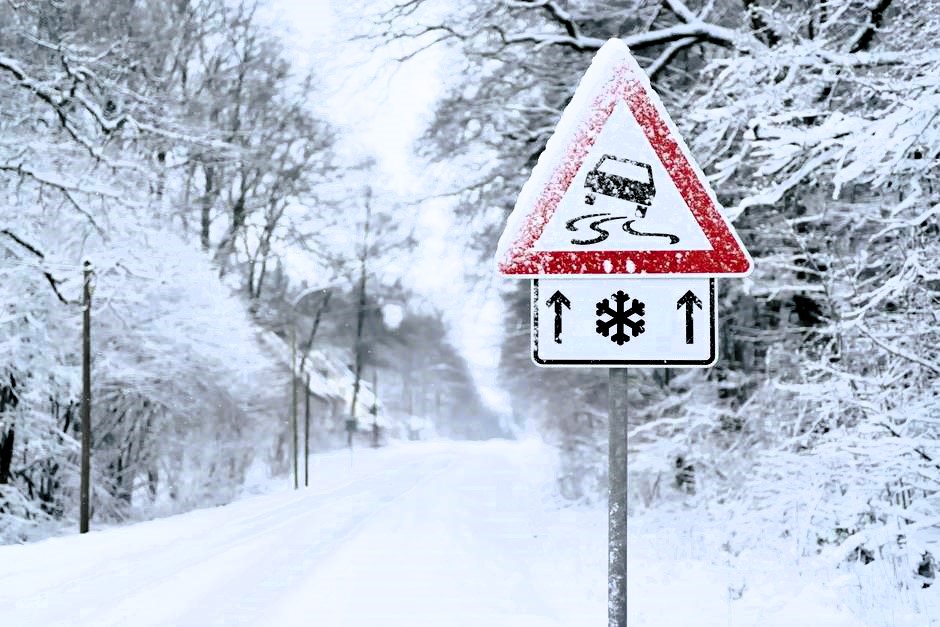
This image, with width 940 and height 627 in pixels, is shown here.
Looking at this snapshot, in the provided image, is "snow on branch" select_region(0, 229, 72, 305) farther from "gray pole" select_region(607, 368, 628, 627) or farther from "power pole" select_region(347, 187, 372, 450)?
"power pole" select_region(347, 187, 372, 450)

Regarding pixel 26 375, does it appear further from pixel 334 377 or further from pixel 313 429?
pixel 334 377

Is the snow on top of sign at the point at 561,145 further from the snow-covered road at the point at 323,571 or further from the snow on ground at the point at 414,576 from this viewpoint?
the snow-covered road at the point at 323,571

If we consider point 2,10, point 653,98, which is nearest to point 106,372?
point 2,10

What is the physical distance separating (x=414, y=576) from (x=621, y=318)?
6006 millimetres

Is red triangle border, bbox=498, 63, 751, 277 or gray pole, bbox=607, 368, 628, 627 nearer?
gray pole, bbox=607, 368, 628, 627

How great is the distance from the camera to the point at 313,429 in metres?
41.9

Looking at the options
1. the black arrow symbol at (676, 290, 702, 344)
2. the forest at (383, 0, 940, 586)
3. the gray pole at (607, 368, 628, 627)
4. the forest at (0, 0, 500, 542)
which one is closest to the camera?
the gray pole at (607, 368, 628, 627)

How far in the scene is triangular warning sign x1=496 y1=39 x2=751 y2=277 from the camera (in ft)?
8.52

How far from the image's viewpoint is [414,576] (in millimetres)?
7930

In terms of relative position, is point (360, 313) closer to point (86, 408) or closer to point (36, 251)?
point (86, 408)

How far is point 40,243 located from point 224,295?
684cm

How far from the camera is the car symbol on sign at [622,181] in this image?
8.61 feet

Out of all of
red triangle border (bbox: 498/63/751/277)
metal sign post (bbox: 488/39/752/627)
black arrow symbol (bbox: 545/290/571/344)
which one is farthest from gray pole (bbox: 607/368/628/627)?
red triangle border (bbox: 498/63/751/277)

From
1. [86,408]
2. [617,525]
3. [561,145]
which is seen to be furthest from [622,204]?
[86,408]
